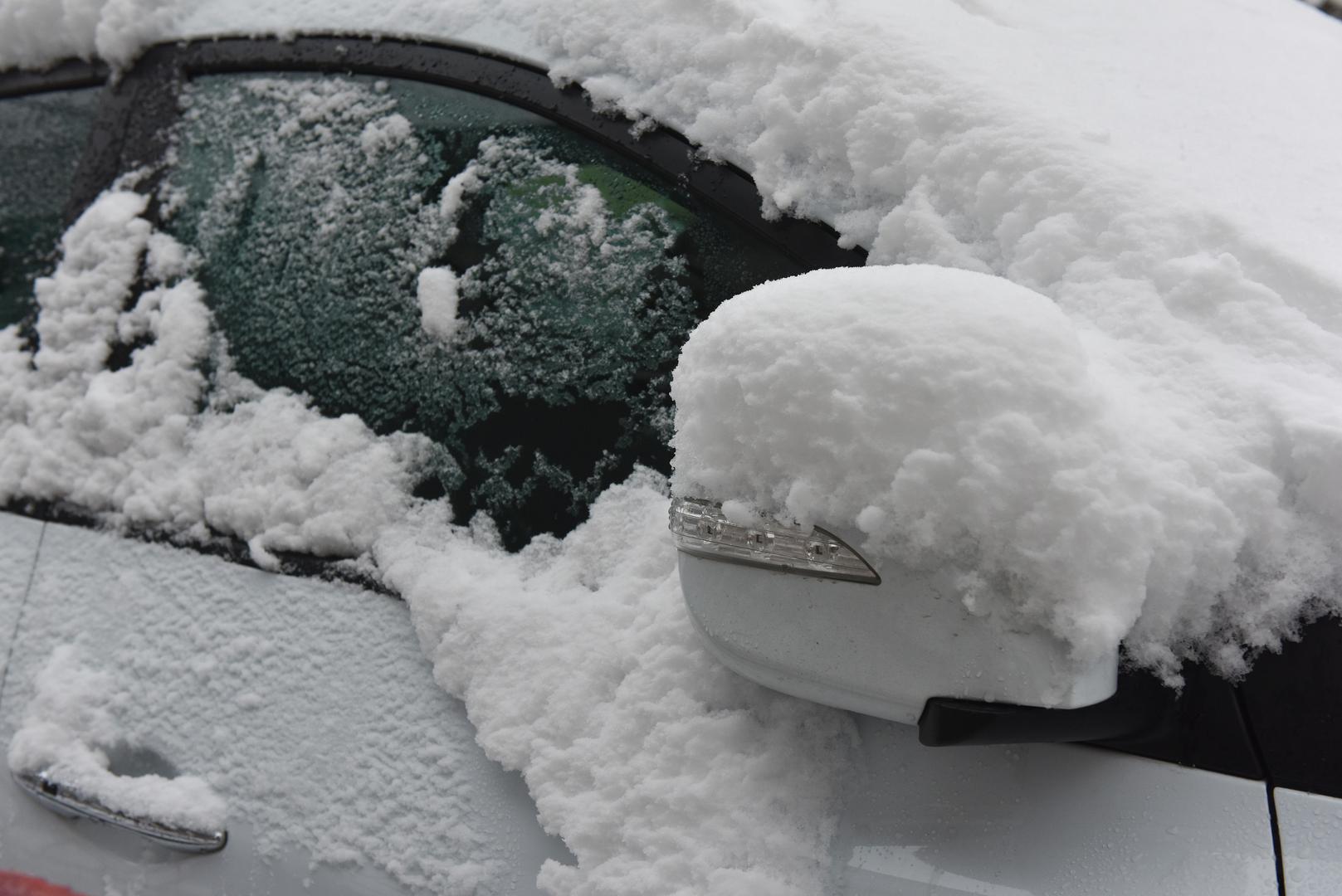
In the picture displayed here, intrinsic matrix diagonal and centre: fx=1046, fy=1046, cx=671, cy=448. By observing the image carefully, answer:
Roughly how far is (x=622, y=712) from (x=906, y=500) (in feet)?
1.94

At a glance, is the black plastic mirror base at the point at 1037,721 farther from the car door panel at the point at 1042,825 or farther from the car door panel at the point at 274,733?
the car door panel at the point at 274,733

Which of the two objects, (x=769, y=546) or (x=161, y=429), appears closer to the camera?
(x=769, y=546)

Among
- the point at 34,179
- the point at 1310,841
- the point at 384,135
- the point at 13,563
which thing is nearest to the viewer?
the point at 1310,841

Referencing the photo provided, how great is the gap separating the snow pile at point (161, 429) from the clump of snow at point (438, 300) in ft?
0.64

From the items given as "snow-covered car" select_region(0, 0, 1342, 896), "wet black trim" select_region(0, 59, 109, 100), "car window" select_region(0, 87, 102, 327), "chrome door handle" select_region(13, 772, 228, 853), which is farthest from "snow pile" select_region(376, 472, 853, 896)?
"wet black trim" select_region(0, 59, 109, 100)

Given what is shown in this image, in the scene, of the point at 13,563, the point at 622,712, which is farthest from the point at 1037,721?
the point at 13,563

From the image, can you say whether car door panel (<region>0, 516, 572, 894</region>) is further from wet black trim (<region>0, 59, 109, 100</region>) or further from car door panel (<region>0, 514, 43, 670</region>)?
wet black trim (<region>0, 59, 109, 100</region>)

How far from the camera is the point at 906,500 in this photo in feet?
3.82

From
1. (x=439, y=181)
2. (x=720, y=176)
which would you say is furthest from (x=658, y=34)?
(x=439, y=181)

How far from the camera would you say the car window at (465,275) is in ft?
5.53

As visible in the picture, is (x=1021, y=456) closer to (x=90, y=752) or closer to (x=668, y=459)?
(x=668, y=459)

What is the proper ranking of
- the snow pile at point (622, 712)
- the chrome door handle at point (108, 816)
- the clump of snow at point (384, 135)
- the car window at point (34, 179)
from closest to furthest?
the snow pile at point (622, 712) → the chrome door handle at point (108, 816) → the clump of snow at point (384, 135) → the car window at point (34, 179)

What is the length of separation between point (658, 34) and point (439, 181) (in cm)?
47

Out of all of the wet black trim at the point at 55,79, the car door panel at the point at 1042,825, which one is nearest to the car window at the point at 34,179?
the wet black trim at the point at 55,79
